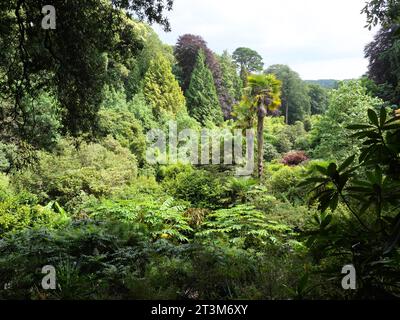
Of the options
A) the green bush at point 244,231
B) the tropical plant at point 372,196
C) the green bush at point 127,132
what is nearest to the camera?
the tropical plant at point 372,196

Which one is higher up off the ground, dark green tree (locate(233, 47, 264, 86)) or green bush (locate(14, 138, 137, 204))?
dark green tree (locate(233, 47, 264, 86))

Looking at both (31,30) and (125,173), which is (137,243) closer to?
(31,30)

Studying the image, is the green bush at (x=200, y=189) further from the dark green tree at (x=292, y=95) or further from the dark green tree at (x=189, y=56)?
the dark green tree at (x=292, y=95)

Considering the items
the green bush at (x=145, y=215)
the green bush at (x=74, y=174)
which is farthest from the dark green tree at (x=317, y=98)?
the green bush at (x=145, y=215)

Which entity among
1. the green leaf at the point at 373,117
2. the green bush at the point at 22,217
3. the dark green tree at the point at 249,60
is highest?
the dark green tree at the point at 249,60

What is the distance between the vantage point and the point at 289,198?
1591 cm

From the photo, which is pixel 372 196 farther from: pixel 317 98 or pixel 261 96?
pixel 317 98


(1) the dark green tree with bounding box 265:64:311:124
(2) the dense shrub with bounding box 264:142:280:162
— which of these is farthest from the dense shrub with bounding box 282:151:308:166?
(1) the dark green tree with bounding box 265:64:311:124

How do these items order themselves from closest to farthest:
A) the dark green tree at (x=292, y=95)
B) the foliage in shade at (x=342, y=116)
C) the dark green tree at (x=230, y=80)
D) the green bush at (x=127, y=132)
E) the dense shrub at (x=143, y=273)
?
the dense shrub at (x=143, y=273) < the foliage in shade at (x=342, y=116) < the green bush at (x=127, y=132) < the dark green tree at (x=230, y=80) < the dark green tree at (x=292, y=95)

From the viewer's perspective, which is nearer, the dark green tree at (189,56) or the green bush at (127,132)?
the green bush at (127,132)

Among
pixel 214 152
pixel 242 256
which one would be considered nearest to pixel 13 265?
pixel 242 256

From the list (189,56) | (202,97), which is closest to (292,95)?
(189,56)

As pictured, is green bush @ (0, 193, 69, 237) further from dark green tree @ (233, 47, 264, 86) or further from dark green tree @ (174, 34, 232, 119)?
dark green tree @ (233, 47, 264, 86)

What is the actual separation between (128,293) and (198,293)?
727 mm
